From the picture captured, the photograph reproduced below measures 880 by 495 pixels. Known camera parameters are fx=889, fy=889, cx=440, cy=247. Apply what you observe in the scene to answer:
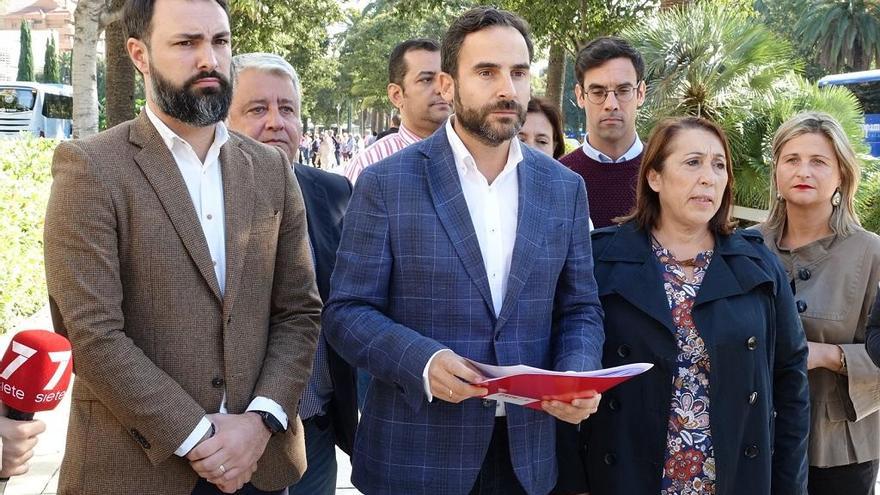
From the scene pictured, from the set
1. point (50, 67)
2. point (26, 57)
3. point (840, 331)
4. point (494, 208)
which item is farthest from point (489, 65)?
point (50, 67)

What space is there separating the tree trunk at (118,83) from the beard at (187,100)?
36.5 feet

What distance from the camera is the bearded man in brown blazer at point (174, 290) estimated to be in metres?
2.34

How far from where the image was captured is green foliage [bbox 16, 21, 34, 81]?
62.4 m

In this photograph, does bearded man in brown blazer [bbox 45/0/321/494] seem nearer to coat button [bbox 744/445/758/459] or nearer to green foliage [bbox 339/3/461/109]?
coat button [bbox 744/445/758/459]

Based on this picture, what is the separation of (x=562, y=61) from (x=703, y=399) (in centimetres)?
1645

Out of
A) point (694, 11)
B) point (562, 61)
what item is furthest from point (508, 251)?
point (562, 61)

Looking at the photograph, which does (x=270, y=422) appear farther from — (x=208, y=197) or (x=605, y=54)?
(x=605, y=54)

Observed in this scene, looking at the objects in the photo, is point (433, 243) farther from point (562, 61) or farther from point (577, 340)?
point (562, 61)

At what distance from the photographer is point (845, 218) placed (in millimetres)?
3584

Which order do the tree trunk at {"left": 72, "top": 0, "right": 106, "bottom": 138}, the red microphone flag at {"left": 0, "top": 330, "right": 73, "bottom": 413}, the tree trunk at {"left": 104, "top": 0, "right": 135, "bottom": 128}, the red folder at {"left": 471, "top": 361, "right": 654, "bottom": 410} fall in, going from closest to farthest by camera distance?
the red microphone flag at {"left": 0, "top": 330, "right": 73, "bottom": 413} < the red folder at {"left": 471, "top": 361, "right": 654, "bottom": 410} < the tree trunk at {"left": 72, "top": 0, "right": 106, "bottom": 138} < the tree trunk at {"left": 104, "top": 0, "right": 135, "bottom": 128}

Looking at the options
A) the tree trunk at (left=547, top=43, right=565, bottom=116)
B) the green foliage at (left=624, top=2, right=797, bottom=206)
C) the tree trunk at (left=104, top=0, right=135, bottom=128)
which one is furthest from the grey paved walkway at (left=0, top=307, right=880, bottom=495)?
the tree trunk at (left=547, top=43, right=565, bottom=116)

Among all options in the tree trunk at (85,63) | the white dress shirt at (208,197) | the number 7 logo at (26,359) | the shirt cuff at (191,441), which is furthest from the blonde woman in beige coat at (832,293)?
the tree trunk at (85,63)

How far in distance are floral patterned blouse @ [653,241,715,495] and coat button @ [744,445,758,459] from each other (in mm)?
123

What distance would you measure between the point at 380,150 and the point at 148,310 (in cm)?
285
